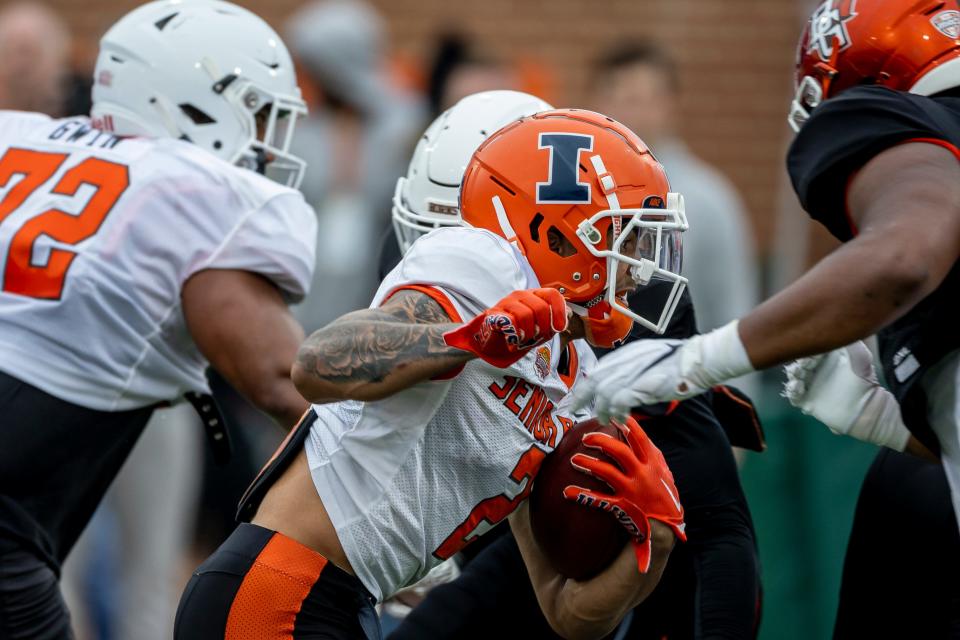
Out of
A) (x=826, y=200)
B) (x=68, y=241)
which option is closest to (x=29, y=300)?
(x=68, y=241)

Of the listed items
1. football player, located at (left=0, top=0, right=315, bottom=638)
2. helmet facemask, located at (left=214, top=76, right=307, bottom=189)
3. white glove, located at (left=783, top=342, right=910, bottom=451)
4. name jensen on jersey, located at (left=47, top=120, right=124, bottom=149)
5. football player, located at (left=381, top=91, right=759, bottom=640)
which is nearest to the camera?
white glove, located at (left=783, top=342, right=910, bottom=451)

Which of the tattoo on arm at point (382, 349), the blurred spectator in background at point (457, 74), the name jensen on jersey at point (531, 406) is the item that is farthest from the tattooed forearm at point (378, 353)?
the blurred spectator in background at point (457, 74)

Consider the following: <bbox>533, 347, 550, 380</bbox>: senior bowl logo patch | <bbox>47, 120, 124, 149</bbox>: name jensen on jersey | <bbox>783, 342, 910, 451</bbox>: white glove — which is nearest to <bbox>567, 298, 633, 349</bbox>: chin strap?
<bbox>533, 347, 550, 380</bbox>: senior bowl logo patch

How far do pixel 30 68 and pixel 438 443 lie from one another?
424 cm

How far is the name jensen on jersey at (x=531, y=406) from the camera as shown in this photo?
9.06 ft

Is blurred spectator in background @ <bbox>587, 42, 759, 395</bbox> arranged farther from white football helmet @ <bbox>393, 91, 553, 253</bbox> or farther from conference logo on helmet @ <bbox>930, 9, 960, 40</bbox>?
conference logo on helmet @ <bbox>930, 9, 960, 40</bbox>

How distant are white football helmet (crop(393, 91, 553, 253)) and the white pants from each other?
118 centimetres

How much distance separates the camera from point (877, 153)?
101 inches

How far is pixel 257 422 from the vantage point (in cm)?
679

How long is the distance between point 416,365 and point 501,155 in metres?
0.55

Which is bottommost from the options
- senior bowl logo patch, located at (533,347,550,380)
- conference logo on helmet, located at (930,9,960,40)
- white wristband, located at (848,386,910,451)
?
white wristband, located at (848,386,910,451)

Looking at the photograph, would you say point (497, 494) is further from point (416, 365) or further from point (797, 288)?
point (797, 288)

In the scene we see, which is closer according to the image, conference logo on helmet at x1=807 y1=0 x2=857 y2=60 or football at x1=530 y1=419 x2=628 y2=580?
football at x1=530 y1=419 x2=628 y2=580

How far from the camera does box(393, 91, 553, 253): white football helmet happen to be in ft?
11.5
